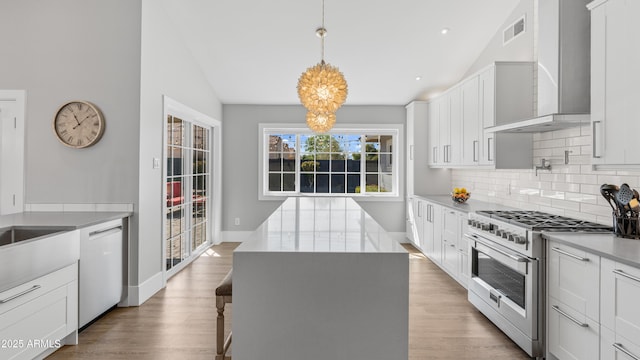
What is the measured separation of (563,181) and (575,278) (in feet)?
4.59

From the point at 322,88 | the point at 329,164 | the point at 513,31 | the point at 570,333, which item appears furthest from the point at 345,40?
the point at 570,333

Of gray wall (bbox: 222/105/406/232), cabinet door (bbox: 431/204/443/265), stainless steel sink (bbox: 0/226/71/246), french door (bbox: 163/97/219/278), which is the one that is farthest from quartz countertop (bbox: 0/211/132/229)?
cabinet door (bbox: 431/204/443/265)

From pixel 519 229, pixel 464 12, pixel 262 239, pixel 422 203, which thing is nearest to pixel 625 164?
pixel 519 229

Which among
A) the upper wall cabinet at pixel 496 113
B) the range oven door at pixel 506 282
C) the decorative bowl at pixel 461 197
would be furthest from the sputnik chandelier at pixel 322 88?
the decorative bowl at pixel 461 197

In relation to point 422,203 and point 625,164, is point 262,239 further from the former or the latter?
point 422,203

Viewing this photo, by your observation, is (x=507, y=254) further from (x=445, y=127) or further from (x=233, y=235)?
(x=233, y=235)

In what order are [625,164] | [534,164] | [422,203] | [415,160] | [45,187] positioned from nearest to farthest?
[625,164] → [45,187] → [534,164] → [422,203] → [415,160]

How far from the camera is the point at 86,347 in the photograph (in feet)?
8.66

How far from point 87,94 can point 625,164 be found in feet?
14.5

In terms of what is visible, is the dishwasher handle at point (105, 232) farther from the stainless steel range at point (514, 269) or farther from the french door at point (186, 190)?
the stainless steel range at point (514, 269)

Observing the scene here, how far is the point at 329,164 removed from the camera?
645 cm

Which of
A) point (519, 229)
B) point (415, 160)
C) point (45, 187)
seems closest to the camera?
point (519, 229)

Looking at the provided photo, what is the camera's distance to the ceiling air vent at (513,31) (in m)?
3.90

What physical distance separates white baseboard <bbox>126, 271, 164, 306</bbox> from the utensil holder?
13.3ft
